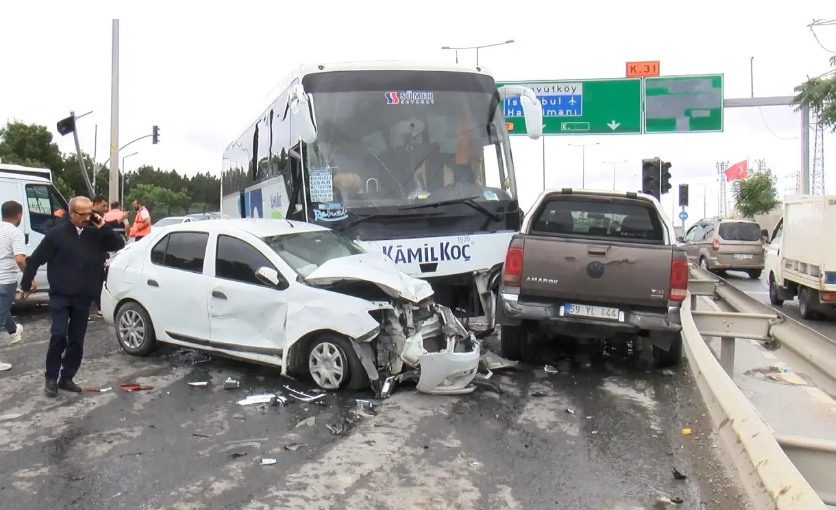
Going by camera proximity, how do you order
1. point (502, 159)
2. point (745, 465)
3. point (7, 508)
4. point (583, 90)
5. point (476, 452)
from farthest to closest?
point (583, 90) → point (502, 159) → point (476, 452) → point (7, 508) → point (745, 465)

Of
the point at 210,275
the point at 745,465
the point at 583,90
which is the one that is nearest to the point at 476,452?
the point at 745,465

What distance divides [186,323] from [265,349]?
1.21 meters

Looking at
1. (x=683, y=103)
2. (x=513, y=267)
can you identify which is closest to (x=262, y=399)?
(x=513, y=267)

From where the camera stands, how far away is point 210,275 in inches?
295

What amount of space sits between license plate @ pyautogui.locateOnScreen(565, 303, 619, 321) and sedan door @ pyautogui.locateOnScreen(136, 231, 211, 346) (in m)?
3.81

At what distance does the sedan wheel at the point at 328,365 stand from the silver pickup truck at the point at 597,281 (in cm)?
195

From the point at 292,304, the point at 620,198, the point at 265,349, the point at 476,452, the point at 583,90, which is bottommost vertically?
the point at 476,452

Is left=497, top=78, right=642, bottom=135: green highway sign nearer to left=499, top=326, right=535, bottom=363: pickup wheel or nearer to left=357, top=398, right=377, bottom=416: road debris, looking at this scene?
left=499, top=326, right=535, bottom=363: pickup wheel

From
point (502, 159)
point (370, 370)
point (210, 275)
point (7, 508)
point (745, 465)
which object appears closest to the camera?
point (745, 465)

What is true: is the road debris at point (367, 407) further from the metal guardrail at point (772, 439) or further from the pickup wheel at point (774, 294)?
the pickup wheel at point (774, 294)

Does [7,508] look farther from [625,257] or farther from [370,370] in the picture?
[625,257]

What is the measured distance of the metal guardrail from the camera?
2.88 m

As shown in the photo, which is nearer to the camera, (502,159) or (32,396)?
(32,396)

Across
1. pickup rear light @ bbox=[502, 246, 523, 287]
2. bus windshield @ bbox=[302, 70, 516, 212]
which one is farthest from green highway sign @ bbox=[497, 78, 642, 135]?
pickup rear light @ bbox=[502, 246, 523, 287]
